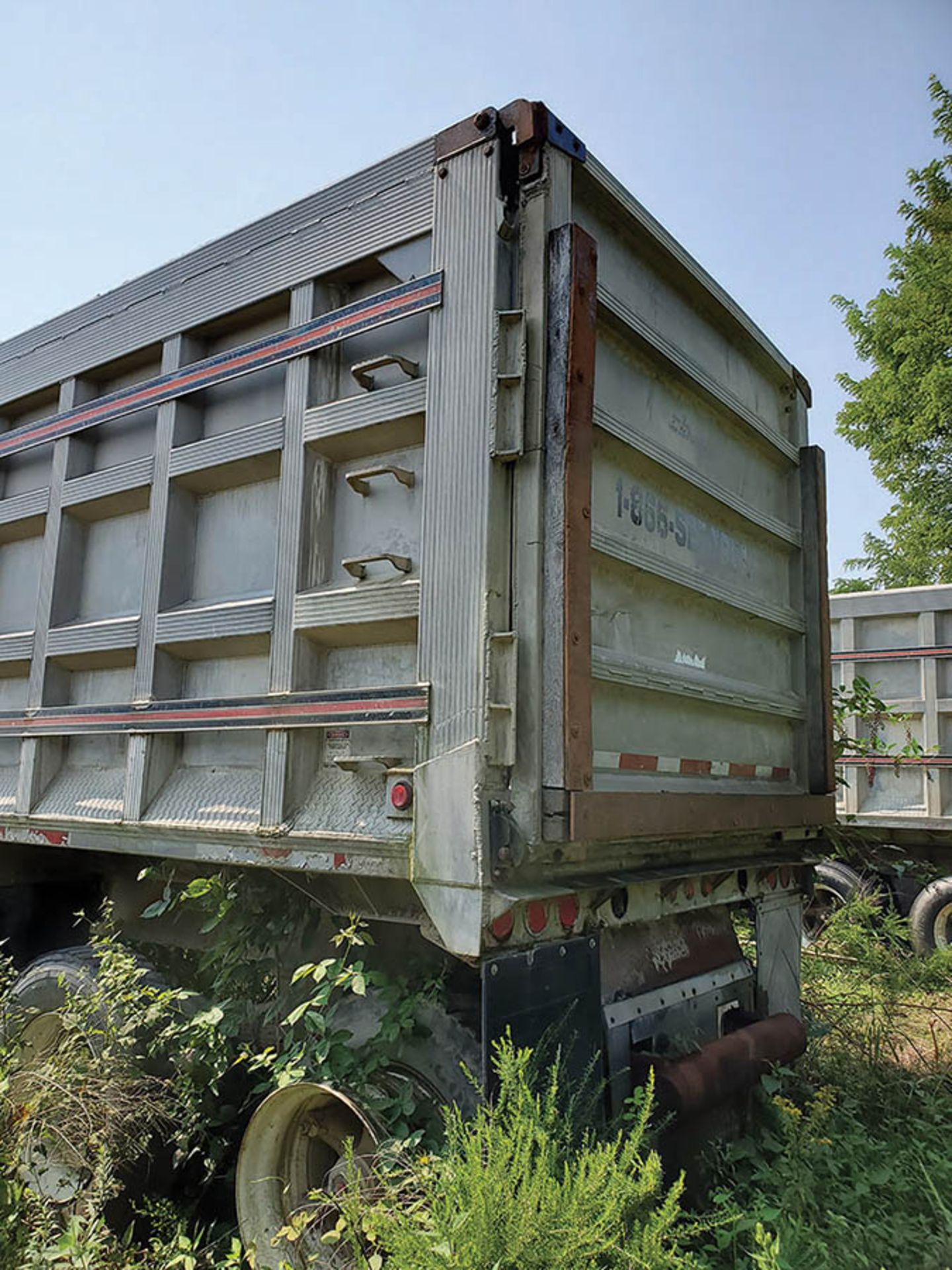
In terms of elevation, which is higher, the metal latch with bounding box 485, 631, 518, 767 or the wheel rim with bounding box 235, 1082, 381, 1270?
the metal latch with bounding box 485, 631, 518, 767

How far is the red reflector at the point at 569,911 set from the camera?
251 centimetres

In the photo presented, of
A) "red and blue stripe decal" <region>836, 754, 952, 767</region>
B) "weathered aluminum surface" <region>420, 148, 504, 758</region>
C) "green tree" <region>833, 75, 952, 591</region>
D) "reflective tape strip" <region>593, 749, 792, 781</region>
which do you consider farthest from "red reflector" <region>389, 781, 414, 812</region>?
"green tree" <region>833, 75, 952, 591</region>

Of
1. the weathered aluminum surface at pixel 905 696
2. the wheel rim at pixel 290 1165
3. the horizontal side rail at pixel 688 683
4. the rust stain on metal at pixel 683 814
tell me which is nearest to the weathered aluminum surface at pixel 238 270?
the horizontal side rail at pixel 688 683

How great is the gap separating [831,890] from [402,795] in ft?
Answer: 20.5

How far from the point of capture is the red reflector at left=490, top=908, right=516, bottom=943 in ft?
7.48

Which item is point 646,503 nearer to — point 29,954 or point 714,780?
point 714,780

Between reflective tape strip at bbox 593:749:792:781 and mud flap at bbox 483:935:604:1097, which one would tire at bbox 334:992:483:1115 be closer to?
mud flap at bbox 483:935:604:1097

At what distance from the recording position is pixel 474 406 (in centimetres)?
254

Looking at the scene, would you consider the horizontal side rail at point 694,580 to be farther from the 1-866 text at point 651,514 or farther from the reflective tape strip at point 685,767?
the reflective tape strip at point 685,767

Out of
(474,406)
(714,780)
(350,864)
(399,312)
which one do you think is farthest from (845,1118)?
(399,312)

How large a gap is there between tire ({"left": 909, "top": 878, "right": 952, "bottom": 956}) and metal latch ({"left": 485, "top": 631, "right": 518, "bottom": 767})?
5824 millimetres

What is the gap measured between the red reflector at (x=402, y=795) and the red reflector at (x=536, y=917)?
404 mm

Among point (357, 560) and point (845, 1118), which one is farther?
point (845, 1118)

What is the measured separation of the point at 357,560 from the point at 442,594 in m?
0.33
